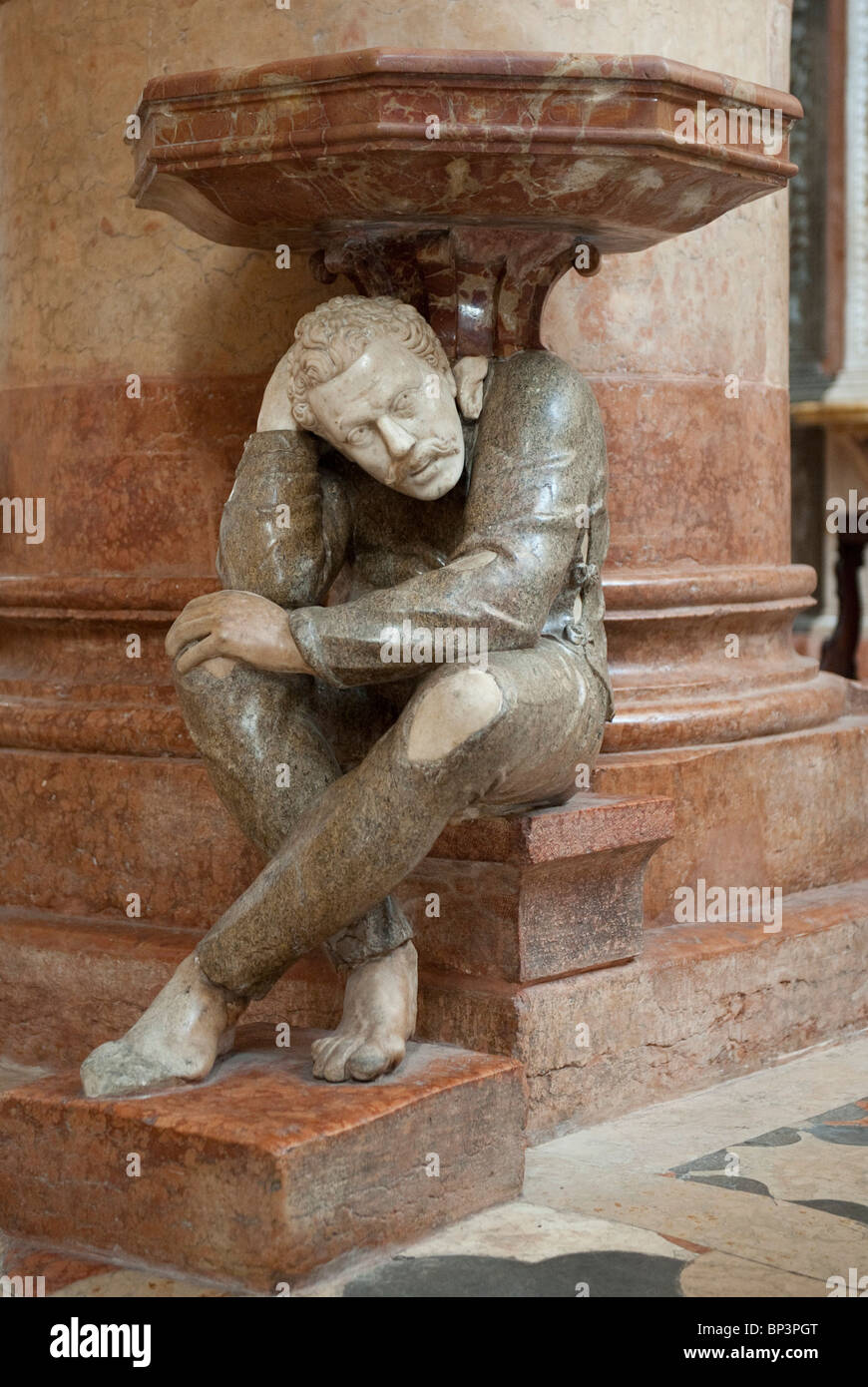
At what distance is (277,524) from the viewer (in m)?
3.04

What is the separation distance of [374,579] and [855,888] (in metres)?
1.56

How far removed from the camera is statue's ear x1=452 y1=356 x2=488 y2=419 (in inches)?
121

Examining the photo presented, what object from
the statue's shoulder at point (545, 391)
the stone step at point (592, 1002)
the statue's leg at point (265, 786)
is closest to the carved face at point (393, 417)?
the statue's shoulder at point (545, 391)

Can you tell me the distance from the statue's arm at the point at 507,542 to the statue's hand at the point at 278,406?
326 mm

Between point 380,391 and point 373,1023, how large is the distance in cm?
101

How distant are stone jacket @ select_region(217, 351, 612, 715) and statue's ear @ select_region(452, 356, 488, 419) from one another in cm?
2

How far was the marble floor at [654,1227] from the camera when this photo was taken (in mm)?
2582

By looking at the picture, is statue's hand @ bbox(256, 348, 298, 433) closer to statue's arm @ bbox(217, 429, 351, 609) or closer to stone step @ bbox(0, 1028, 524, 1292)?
statue's arm @ bbox(217, 429, 351, 609)

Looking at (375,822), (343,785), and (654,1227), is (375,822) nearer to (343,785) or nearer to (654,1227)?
(343,785)

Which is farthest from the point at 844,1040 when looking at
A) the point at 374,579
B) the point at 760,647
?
the point at 374,579

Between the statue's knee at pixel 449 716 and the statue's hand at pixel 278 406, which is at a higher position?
the statue's hand at pixel 278 406

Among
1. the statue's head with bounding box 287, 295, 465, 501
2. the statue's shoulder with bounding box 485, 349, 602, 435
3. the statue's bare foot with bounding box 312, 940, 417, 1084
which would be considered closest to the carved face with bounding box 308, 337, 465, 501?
the statue's head with bounding box 287, 295, 465, 501

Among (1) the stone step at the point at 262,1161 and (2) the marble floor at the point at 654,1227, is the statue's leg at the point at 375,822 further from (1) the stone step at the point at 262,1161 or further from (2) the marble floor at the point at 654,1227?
(2) the marble floor at the point at 654,1227

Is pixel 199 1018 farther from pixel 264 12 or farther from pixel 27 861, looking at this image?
pixel 264 12
